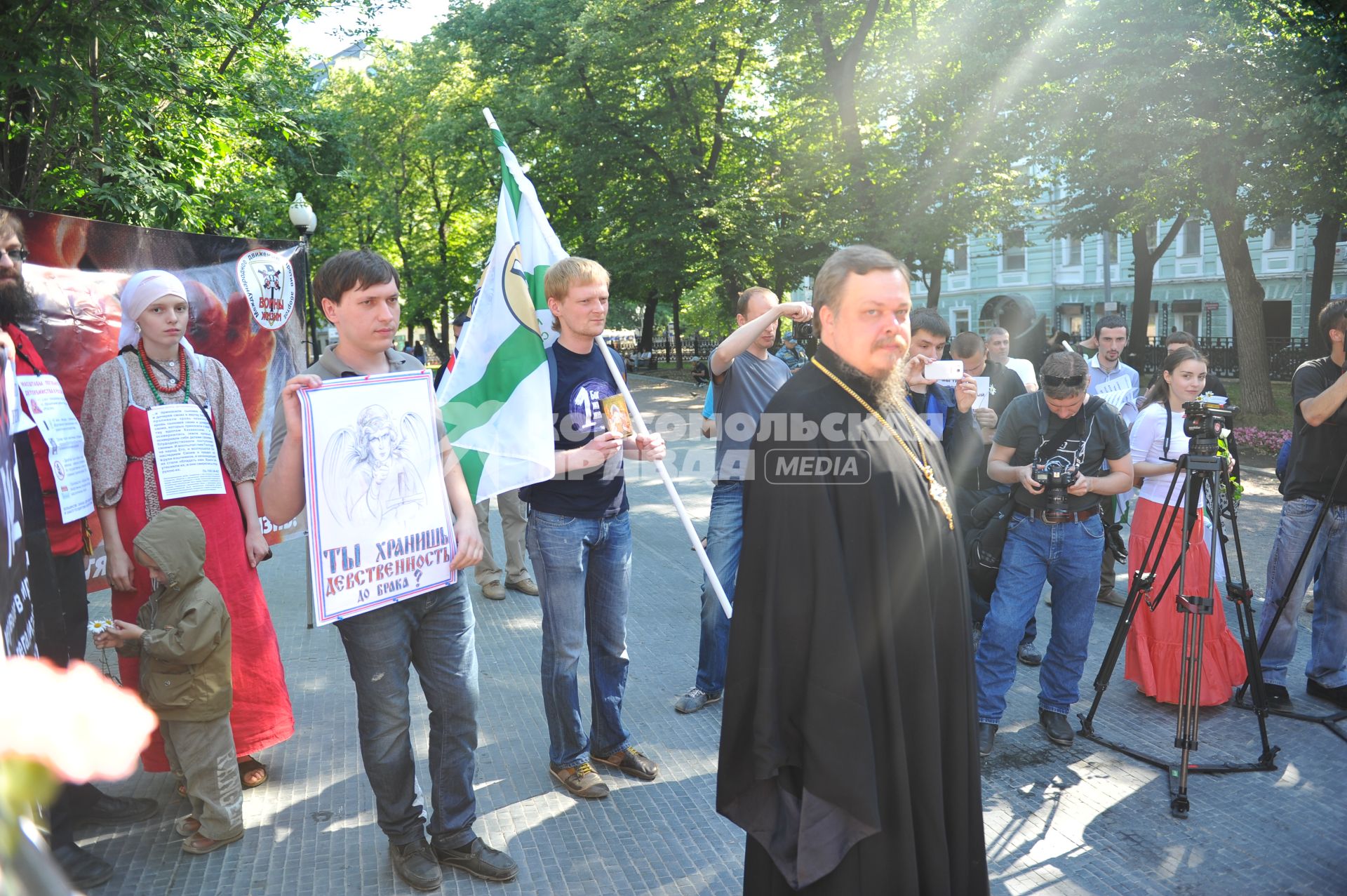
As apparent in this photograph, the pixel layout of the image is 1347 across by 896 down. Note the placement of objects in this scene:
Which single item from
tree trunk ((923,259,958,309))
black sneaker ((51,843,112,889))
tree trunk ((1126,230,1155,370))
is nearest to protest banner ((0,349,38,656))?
black sneaker ((51,843,112,889))

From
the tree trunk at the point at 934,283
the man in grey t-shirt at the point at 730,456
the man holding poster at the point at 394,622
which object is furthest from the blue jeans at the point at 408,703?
the tree trunk at the point at 934,283

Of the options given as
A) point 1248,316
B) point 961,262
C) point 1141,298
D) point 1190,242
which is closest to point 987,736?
point 1248,316

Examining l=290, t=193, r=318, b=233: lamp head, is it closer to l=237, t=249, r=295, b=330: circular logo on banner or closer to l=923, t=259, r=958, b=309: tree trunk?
l=237, t=249, r=295, b=330: circular logo on banner

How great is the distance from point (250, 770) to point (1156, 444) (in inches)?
201

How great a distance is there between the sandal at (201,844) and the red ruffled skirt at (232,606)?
433 millimetres

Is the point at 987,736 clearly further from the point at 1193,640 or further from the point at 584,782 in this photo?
the point at 584,782

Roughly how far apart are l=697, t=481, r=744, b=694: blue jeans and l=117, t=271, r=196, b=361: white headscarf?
2.69 metres

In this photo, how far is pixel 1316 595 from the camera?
5.11 m

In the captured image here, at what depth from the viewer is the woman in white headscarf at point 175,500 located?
3.80 metres

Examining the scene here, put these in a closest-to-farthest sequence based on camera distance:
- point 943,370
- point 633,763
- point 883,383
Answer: point 883,383 → point 633,763 → point 943,370

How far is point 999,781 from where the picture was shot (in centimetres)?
423

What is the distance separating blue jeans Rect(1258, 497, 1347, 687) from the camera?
495 cm

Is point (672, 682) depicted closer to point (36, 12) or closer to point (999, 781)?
point (999, 781)

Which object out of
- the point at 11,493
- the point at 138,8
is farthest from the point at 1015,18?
the point at 11,493
